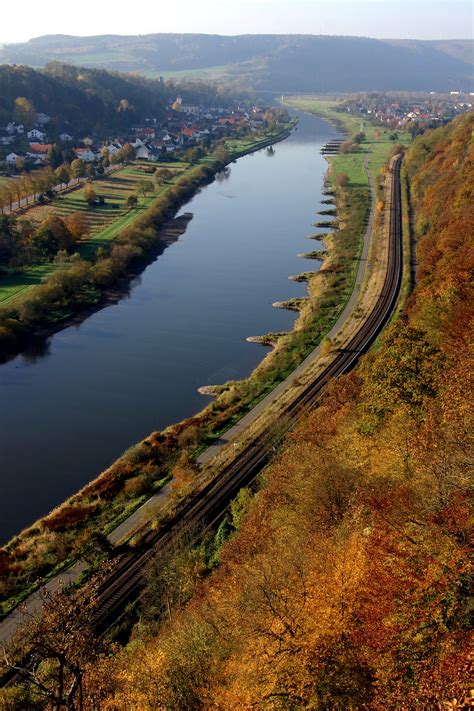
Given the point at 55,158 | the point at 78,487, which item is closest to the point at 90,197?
the point at 55,158

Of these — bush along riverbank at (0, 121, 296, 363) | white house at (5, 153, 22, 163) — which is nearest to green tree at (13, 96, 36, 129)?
white house at (5, 153, 22, 163)

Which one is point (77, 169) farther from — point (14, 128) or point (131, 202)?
point (14, 128)

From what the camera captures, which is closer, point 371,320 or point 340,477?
point 340,477

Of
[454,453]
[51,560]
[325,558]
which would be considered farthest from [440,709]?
[51,560]

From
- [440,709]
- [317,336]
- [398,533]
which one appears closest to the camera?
[440,709]

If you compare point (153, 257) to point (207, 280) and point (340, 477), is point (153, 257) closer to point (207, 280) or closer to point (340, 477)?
point (207, 280)
